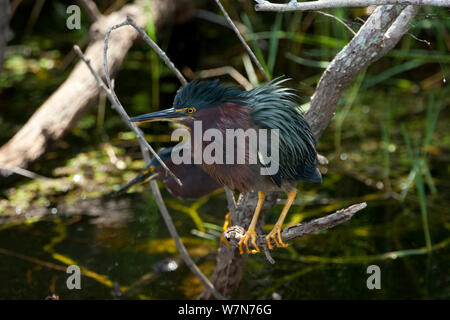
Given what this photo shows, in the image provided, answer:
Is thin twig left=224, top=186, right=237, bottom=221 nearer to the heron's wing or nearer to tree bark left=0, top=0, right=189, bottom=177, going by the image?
the heron's wing

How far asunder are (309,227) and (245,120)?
0.45 metres

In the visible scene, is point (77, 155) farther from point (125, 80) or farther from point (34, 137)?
point (125, 80)

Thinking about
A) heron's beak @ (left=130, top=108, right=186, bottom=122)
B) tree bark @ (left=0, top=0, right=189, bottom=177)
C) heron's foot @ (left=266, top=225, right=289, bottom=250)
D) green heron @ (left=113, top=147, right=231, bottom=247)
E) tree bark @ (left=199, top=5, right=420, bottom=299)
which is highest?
tree bark @ (left=0, top=0, right=189, bottom=177)

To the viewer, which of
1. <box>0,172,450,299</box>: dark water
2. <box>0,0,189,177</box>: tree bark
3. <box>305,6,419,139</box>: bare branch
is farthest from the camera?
<box>0,0,189,177</box>: tree bark

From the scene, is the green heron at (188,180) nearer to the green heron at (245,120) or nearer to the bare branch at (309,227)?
the bare branch at (309,227)

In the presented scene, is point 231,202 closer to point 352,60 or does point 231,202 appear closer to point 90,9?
point 352,60

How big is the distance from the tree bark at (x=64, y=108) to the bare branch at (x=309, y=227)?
229 centimetres

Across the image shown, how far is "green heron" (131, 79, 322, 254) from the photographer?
84.7 inches

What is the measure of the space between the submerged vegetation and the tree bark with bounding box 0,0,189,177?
1.37 feet

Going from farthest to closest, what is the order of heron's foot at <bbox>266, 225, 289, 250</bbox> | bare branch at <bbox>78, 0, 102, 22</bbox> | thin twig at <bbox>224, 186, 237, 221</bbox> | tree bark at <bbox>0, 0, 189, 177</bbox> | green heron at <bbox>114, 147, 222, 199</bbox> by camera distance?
1. bare branch at <bbox>78, 0, 102, 22</bbox>
2. tree bark at <bbox>0, 0, 189, 177</bbox>
3. green heron at <bbox>114, 147, 222, 199</bbox>
4. thin twig at <bbox>224, 186, 237, 221</bbox>
5. heron's foot at <bbox>266, 225, 289, 250</bbox>

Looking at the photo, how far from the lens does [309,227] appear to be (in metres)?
2.21

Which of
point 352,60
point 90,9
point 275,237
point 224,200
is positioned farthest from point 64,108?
point 275,237

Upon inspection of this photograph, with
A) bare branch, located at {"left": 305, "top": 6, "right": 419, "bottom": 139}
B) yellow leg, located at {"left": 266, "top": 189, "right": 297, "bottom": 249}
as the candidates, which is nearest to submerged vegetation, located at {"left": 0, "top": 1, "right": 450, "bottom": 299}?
bare branch, located at {"left": 305, "top": 6, "right": 419, "bottom": 139}
